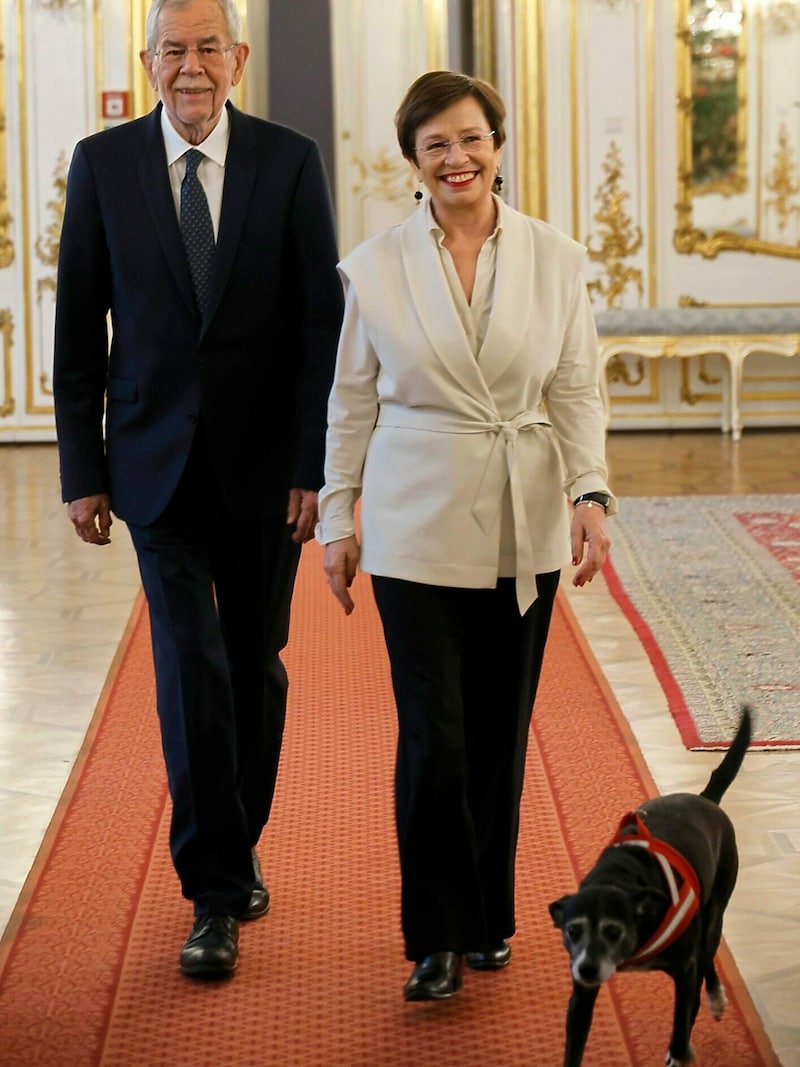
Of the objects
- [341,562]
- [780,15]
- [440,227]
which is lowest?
[341,562]

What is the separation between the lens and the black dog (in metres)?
1.94

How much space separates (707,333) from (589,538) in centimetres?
796

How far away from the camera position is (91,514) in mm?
2752

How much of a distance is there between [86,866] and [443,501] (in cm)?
125

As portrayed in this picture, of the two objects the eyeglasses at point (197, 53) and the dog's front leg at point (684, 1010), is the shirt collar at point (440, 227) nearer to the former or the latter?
the eyeglasses at point (197, 53)

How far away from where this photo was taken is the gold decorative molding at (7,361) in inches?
409

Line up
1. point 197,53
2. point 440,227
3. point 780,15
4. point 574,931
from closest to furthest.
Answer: point 574,931 < point 440,227 < point 197,53 < point 780,15

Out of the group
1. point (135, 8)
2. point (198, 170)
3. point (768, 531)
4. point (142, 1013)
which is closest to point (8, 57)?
point (135, 8)

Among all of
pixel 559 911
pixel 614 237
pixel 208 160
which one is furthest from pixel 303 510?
pixel 614 237

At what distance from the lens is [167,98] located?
261 cm

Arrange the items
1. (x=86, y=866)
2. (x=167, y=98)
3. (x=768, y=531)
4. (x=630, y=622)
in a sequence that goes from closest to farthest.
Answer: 1. (x=167, y=98)
2. (x=86, y=866)
3. (x=630, y=622)
4. (x=768, y=531)

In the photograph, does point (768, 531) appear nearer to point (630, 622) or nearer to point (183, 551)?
point (630, 622)

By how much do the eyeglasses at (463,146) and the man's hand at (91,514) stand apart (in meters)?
0.86

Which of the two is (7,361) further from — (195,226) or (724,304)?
(195,226)
